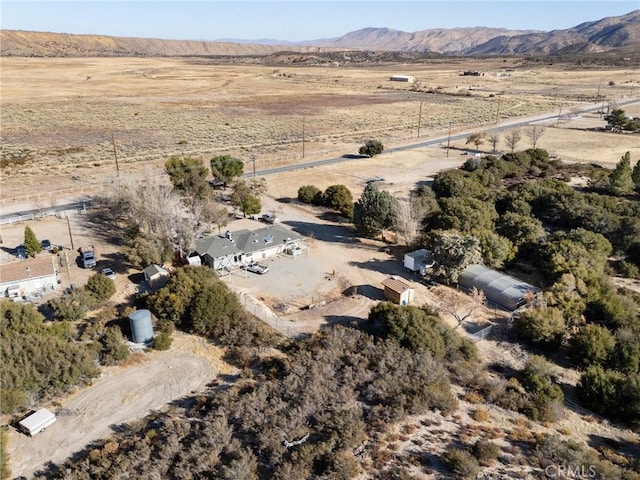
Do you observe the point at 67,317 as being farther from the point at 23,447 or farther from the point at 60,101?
the point at 60,101

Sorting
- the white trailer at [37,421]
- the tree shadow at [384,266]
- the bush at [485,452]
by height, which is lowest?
the white trailer at [37,421]

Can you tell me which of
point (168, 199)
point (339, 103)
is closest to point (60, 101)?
point (339, 103)

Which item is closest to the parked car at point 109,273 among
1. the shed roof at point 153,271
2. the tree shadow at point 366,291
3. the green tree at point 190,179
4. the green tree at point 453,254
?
the shed roof at point 153,271

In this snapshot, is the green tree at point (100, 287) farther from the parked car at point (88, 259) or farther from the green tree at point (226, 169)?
the green tree at point (226, 169)

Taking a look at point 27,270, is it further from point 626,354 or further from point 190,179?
Answer: point 626,354

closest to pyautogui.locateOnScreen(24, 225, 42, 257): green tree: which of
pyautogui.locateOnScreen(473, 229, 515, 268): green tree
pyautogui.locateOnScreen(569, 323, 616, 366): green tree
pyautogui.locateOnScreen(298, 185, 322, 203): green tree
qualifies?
pyautogui.locateOnScreen(298, 185, 322, 203): green tree

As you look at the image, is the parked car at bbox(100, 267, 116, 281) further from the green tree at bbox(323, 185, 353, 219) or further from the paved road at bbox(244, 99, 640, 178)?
the paved road at bbox(244, 99, 640, 178)
